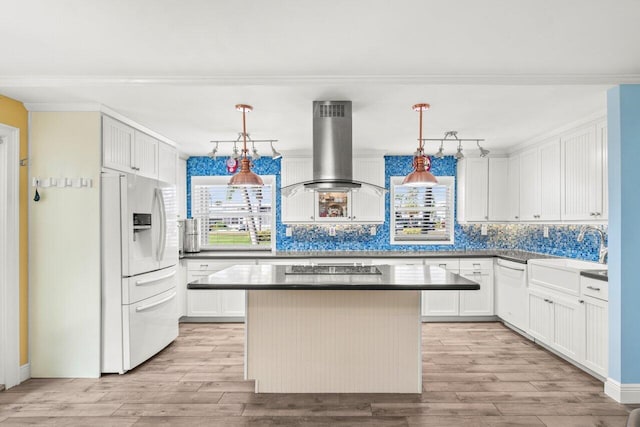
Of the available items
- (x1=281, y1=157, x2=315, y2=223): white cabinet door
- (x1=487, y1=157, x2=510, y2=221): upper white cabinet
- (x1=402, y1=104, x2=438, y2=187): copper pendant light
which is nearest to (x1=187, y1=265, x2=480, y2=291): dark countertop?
(x1=402, y1=104, x2=438, y2=187): copper pendant light

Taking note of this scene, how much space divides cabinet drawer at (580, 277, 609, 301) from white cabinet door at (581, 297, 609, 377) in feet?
0.14

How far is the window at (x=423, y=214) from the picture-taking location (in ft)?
20.1

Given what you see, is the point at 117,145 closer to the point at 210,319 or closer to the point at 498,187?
the point at 210,319

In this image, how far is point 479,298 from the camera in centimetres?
546

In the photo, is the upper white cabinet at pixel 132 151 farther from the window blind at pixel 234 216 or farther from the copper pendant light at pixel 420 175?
the copper pendant light at pixel 420 175

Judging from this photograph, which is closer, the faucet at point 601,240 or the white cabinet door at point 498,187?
the faucet at point 601,240

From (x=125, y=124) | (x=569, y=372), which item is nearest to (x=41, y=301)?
(x=125, y=124)

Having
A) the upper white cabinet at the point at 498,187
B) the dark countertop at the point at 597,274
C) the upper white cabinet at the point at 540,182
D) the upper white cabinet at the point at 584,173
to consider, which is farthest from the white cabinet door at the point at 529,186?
the dark countertop at the point at 597,274

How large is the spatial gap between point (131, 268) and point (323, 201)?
9.62ft

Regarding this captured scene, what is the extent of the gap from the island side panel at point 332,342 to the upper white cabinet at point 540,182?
2.54m

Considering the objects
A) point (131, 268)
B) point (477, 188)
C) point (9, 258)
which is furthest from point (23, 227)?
point (477, 188)

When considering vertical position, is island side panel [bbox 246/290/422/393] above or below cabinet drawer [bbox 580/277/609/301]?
below

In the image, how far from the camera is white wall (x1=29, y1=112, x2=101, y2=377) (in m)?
3.57

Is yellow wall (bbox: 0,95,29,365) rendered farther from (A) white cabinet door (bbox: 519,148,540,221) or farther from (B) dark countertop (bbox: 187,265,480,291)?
(A) white cabinet door (bbox: 519,148,540,221)
